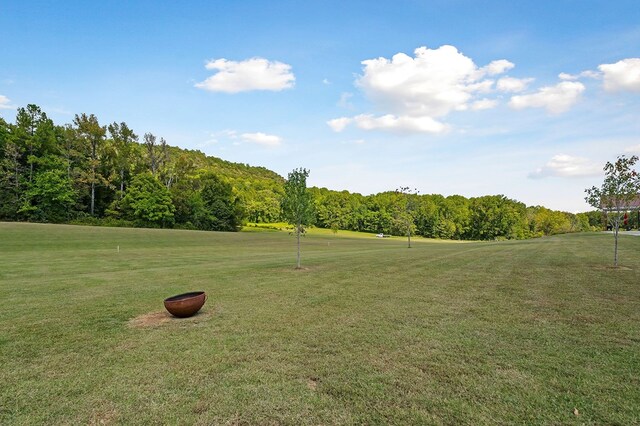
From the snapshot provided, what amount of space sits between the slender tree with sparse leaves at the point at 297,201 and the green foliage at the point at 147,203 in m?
58.5

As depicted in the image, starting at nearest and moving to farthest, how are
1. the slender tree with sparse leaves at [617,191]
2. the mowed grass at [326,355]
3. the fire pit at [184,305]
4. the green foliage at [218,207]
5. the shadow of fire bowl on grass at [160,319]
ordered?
1. the mowed grass at [326,355]
2. the shadow of fire bowl on grass at [160,319]
3. the fire pit at [184,305]
4. the slender tree with sparse leaves at [617,191]
5. the green foliage at [218,207]

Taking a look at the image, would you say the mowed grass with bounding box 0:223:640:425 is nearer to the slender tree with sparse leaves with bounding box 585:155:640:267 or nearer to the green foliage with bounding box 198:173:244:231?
the slender tree with sparse leaves with bounding box 585:155:640:267

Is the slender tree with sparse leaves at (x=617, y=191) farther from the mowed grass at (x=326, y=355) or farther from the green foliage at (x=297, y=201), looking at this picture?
the green foliage at (x=297, y=201)

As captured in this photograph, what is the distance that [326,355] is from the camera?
713cm

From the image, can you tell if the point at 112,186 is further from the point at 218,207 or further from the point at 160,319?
the point at 160,319

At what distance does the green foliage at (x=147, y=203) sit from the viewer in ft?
230

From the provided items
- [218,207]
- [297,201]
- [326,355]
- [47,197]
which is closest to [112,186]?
[47,197]

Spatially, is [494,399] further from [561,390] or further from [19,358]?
[19,358]

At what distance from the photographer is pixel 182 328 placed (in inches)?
360

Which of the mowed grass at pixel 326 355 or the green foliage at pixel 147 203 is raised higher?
the green foliage at pixel 147 203

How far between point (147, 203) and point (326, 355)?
72.5m

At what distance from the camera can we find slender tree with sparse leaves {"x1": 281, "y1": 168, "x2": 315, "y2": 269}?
68.0 ft

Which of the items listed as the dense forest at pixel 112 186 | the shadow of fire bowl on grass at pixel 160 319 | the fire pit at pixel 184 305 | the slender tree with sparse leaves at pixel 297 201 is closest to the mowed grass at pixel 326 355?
the shadow of fire bowl on grass at pixel 160 319

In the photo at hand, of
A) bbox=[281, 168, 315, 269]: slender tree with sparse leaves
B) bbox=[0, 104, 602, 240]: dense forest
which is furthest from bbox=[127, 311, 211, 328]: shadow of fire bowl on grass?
bbox=[0, 104, 602, 240]: dense forest
